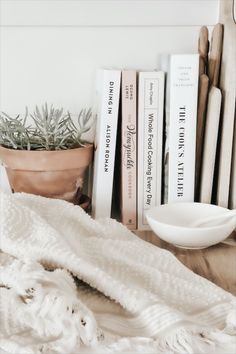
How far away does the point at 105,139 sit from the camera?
3.61ft

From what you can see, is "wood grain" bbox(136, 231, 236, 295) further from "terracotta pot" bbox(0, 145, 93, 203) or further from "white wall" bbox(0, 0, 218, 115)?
"white wall" bbox(0, 0, 218, 115)

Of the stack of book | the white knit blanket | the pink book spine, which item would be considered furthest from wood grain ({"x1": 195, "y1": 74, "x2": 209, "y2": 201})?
the white knit blanket

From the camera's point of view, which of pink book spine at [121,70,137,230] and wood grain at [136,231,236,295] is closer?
wood grain at [136,231,236,295]

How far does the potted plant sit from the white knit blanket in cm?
15

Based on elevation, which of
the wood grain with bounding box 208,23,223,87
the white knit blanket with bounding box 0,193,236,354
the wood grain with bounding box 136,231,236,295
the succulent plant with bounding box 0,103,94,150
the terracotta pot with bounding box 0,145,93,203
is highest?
the wood grain with bounding box 208,23,223,87

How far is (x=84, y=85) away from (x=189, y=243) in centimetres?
42

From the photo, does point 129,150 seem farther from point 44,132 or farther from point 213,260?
point 213,260

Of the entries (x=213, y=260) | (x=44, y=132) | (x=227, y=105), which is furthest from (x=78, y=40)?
(x=213, y=260)

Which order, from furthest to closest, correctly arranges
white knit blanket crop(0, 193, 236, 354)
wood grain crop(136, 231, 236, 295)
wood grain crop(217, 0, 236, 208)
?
wood grain crop(217, 0, 236, 208) → wood grain crop(136, 231, 236, 295) → white knit blanket crop(0, 193, 236, 354)

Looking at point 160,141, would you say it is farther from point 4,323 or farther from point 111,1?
point 4,323

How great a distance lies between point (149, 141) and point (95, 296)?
403mm

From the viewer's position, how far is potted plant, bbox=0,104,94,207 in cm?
108

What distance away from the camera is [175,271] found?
84 cm

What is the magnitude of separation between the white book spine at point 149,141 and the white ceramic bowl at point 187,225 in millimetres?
56
